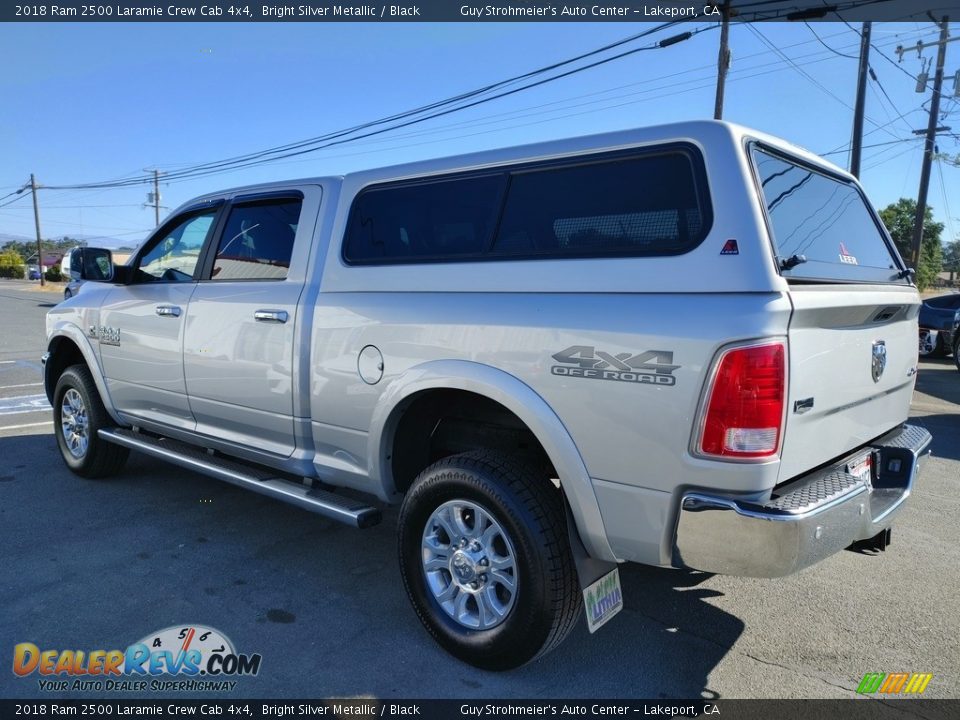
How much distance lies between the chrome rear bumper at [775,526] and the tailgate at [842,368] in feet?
0.34

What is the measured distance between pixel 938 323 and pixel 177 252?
1429 centimetres

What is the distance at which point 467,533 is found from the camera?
293cm

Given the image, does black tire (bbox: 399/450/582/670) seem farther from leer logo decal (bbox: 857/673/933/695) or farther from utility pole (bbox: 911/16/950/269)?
utility pole (bbox: 911/16/950/269)

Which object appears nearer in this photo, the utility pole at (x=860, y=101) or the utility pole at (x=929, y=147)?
the utility pole at (x=860, y=101)

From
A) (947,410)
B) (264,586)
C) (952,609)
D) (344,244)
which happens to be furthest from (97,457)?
(947,410)

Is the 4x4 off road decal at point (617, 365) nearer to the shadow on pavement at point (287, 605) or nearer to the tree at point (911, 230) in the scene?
the shadow on pavement at point (287, 605)

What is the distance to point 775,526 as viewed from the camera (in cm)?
220

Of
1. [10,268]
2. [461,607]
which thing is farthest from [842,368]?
[10,268]

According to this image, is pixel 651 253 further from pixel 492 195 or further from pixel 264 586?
pixel 264 586

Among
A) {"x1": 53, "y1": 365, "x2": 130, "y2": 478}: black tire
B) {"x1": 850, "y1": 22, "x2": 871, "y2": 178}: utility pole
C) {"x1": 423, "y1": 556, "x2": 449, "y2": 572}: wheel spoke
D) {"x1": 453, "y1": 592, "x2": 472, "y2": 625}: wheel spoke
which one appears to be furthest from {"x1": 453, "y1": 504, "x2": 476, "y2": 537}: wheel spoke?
{"x1": 850, "y1": 22, "x2": 871, "y2": 178}: utility pole

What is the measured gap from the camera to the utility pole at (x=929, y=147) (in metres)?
21.2

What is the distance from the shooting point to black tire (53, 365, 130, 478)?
201 inches

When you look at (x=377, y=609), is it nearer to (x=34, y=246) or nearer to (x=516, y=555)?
(x=516, y=555)

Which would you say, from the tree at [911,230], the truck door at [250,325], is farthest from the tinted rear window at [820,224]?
the tree at [911,230]
